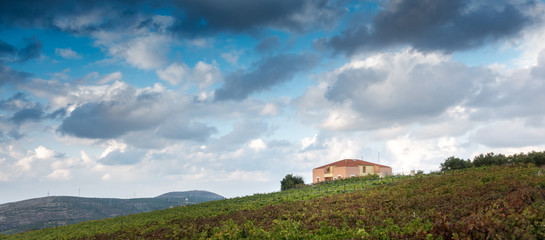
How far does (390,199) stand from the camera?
68.7 ft

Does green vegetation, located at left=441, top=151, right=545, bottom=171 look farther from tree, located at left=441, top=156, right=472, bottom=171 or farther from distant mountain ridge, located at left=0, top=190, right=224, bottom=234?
distant mountain ridge, located at left=0, top=190, right=224, bottom=234

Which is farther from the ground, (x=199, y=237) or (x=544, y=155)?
(x=544, y=155)

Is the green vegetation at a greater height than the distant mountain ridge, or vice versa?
the green vegetation

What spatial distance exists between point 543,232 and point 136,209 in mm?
187905

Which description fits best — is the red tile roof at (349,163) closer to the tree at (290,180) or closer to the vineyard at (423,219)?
the tree at (290,180)

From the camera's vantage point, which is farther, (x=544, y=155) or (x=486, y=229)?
(x=544, y=155)

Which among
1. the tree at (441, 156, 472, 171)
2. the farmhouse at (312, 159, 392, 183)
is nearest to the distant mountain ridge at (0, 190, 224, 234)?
the farmhouse at (312, 159, 392, 183)

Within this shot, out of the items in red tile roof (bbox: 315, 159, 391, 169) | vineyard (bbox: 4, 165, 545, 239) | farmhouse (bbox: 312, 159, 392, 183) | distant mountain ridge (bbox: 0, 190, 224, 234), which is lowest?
distant mountain ridge (bbox: 0, 190, 224, 234)

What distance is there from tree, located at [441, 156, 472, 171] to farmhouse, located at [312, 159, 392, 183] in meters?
27.9

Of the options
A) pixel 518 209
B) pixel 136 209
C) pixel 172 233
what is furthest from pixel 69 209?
pixel 518 209

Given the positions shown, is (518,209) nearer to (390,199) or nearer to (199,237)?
(390,199)

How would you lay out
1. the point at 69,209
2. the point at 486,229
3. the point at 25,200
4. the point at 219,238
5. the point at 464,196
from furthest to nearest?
the point at 25,200 → the point at 69,209 → the point at 464,196 → the point at 219,238 → the point at 486,229

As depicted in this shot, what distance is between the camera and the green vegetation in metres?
32.3

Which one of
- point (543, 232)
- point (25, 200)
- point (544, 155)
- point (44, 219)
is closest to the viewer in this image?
point (543, 232)
